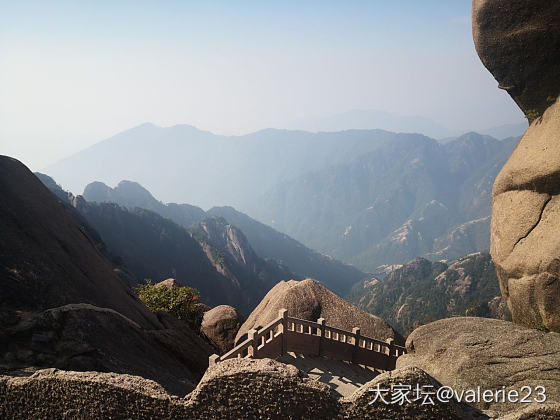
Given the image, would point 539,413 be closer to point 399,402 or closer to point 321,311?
point 399,402

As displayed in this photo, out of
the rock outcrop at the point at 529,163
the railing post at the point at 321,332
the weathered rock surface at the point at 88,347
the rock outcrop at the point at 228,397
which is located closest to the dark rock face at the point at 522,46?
the rock outcrop at the point at 529,163

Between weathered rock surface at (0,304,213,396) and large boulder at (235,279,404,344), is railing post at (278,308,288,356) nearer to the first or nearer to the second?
weathered rock surface at (0,304,213,396)

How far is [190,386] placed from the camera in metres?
15.8

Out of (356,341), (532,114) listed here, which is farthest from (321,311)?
(532,114)

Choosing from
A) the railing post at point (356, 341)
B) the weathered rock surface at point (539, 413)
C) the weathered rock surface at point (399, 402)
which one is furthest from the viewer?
the railing post at point (356, 341)

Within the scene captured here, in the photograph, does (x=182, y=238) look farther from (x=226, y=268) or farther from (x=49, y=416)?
(x=49, y=416)

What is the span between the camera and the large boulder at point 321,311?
23.6 m

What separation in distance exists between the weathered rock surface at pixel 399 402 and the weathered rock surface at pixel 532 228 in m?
10.0

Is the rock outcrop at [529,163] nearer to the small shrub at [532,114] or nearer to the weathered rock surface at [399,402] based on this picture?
the small shrub at [532,114]

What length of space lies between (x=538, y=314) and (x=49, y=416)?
21.0m

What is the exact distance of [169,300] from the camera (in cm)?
2892

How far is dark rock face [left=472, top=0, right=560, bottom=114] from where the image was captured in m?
21.3

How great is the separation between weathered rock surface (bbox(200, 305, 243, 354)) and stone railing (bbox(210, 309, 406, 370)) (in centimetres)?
915

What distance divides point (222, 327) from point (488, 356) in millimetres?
18675
